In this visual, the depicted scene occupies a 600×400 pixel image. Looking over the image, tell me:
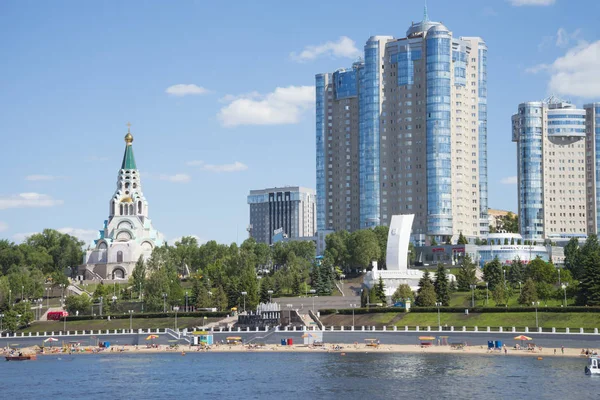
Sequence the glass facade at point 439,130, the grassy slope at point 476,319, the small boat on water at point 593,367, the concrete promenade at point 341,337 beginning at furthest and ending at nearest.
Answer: the glass facade at point 439,130
the grassy slope at point 476,319
the concrete promenade at point 341,337
the small boat on water at point 593,367

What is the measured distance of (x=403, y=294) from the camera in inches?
5527

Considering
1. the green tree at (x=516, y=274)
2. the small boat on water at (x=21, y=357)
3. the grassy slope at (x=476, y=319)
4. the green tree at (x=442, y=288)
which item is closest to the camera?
the grassy slope at (x=476, y=319)

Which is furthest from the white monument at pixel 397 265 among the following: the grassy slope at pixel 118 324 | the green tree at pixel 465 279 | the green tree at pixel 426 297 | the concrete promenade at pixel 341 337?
the grassy slope at pixel 118 324

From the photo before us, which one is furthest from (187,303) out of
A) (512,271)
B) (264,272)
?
(512,271)

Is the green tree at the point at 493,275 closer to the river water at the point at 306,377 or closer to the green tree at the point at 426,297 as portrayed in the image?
the green tree at the point at 426,297

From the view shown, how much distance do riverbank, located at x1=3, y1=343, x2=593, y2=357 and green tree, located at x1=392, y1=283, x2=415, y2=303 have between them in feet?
69.9

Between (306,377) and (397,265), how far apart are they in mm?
61399

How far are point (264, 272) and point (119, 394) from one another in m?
105

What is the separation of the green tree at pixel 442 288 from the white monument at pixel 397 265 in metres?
9.94

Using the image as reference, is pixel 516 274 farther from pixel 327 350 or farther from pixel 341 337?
pixel 327 350

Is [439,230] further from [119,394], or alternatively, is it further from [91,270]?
[119,394]

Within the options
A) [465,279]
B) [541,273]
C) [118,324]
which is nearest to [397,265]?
[465,279]

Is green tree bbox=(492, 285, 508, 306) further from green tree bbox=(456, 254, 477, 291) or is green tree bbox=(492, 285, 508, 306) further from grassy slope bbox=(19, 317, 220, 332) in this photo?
grassy slope bbox=(19, 317, 220, 332)

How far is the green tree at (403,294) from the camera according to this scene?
140m
